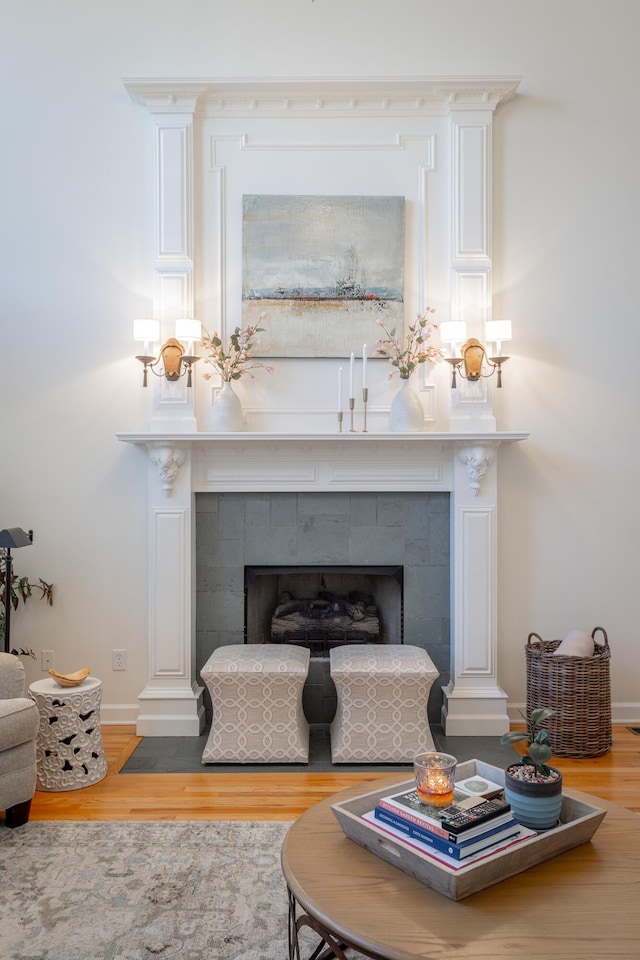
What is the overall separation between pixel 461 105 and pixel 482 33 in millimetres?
457

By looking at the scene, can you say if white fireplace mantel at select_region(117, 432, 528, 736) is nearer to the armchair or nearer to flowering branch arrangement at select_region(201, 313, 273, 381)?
flowering branch arrangement at select_region(201, 313, 273, 381)

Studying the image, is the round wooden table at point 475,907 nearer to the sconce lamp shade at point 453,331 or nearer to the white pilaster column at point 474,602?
the white pilaster column at point 474,602

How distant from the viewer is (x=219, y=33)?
3598mm

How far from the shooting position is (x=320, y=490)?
357cm

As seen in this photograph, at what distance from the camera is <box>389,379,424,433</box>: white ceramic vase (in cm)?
344

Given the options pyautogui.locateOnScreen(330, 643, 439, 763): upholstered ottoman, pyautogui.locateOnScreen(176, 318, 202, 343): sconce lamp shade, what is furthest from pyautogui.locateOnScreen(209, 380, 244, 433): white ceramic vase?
pyautogui.locateOnScreen(330, 643, 439, 763): upholstered ottoman

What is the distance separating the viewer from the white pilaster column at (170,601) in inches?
136

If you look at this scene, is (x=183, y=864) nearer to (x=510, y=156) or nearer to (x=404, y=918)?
(x=404, y=918)

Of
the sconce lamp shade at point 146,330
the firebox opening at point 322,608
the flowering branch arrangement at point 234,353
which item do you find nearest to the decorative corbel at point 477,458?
the firebox opening at point 322,608

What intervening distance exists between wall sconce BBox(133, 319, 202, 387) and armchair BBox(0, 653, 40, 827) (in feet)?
5.03

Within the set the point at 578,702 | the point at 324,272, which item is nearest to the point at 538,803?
the point at 578,702

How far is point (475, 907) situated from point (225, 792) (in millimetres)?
1635

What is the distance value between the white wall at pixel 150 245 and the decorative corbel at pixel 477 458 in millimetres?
198

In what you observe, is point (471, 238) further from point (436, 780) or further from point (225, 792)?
point (225, 792)
